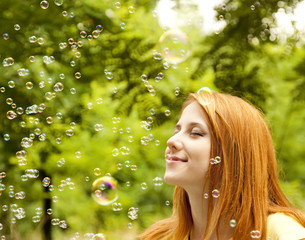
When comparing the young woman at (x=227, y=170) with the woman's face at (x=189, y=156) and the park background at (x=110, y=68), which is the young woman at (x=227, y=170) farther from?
the park background at (x=110, y=68)

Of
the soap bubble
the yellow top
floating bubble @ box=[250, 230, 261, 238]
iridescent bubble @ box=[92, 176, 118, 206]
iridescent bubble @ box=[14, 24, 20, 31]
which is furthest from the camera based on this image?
iridescent bubble @ box=[14, 24, 20, 31]

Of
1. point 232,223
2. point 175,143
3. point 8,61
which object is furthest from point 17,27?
point 232,223

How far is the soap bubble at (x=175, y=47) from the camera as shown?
2.91 m

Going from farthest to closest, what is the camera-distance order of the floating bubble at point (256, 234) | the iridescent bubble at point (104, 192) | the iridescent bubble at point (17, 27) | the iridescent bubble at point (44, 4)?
the iridescent bubble at point (17, 27) → the iridescent bubble at point (44, 4) → the iridescent bubble at point (104, 192) → the floating bubble at point (256, 234)

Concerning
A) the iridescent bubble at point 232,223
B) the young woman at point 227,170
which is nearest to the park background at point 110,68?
the young woman at point 227,170

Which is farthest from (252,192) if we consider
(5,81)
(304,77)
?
(5,81)

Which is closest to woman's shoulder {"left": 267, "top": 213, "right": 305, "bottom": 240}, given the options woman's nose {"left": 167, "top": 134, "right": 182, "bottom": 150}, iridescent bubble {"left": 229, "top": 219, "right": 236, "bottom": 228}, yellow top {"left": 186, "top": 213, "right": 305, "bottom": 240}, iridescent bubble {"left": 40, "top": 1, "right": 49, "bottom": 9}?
yellow top {"left": 186, "top": 213, "right": 305, "bottom": 240}

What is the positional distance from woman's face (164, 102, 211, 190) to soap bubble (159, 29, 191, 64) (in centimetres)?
102

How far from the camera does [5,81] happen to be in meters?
3.39

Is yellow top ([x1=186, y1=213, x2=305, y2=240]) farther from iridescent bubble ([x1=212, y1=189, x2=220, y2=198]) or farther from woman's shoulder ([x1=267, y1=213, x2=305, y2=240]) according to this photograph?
iridescent bubble ([x1=212, y1=189, x2=220, y2=198])

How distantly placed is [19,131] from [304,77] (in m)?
2.07

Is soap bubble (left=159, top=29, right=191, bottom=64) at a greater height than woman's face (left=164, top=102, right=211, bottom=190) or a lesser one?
greater

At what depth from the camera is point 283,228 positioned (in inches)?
69.1

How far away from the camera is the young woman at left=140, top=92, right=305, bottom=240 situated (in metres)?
1.88
